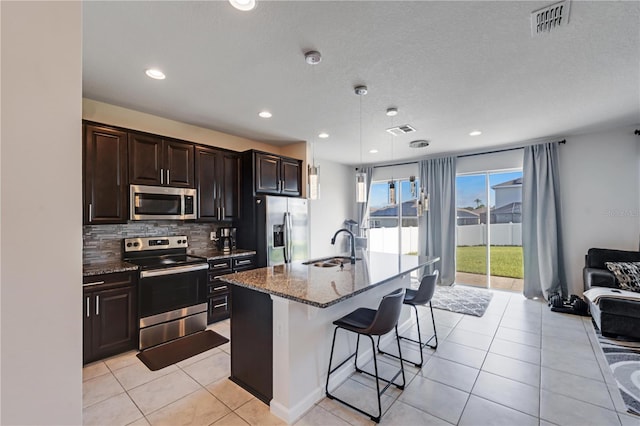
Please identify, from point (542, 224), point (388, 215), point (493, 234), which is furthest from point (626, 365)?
point (388, 215)

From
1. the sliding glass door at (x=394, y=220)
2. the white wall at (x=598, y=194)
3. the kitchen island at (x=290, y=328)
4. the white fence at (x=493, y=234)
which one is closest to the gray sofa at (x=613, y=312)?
the white wall at (x=598, y=194)

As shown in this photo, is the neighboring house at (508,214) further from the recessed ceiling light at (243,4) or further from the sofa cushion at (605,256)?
the recessed ceiling light at (243,4)

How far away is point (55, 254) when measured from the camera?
717mm

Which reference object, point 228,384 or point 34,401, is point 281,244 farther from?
point 34,401

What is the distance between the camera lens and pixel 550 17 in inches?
72.0

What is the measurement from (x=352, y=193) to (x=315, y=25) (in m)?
5.67

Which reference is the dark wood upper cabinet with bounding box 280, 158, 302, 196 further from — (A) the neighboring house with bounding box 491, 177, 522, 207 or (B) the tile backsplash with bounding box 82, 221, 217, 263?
(A) the neighboring house with bounding box 491, 177, 522, 207

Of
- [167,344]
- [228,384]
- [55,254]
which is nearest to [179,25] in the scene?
[55,254]

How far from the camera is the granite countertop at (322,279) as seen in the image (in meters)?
1.85

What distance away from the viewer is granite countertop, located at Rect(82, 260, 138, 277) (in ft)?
9.09

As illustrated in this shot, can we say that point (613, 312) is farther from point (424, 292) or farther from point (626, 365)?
point (424, 292)

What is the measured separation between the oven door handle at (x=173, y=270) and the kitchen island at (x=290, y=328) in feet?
4.10

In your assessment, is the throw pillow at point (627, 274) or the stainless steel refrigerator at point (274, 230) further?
the stainless steel refrigerator at point (274, 230)

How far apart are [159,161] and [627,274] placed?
20.2ft
